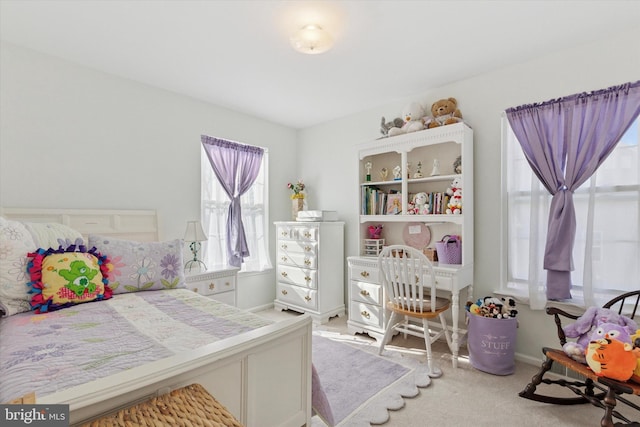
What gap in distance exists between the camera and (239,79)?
2928mm

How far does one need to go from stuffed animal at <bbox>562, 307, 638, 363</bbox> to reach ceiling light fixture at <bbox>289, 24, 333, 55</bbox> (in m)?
2.48

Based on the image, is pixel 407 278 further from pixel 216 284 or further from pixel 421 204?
pixel 216 284

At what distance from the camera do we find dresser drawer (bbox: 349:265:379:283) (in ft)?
10.2

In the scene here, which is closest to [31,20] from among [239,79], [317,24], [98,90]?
[98,90]

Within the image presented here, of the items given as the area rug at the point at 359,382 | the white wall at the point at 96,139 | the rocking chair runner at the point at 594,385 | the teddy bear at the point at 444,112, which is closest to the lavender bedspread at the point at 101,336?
the area rug at the point at 359,382

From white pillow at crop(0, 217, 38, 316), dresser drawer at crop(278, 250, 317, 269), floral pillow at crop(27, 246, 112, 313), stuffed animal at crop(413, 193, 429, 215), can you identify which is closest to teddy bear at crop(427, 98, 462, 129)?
stuffed animal at crop(413, 193, 429, 215)

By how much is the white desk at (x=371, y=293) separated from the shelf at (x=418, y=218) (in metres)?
0.42

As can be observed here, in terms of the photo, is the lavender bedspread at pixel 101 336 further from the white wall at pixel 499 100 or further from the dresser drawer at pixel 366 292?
the white wall at pixel 499 100

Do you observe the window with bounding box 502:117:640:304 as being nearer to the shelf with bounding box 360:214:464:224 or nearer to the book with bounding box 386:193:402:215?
the shelf with bounding box 360:214:464:224

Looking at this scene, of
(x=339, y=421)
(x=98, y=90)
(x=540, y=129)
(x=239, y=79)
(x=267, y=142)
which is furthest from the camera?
(x=267, y=142)

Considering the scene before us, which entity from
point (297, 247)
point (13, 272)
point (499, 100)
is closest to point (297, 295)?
→ point (297, 247)

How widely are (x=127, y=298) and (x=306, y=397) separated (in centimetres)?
140

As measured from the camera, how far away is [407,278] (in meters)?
2.56

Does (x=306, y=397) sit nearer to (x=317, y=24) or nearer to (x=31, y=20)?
(x=317, y=24)
